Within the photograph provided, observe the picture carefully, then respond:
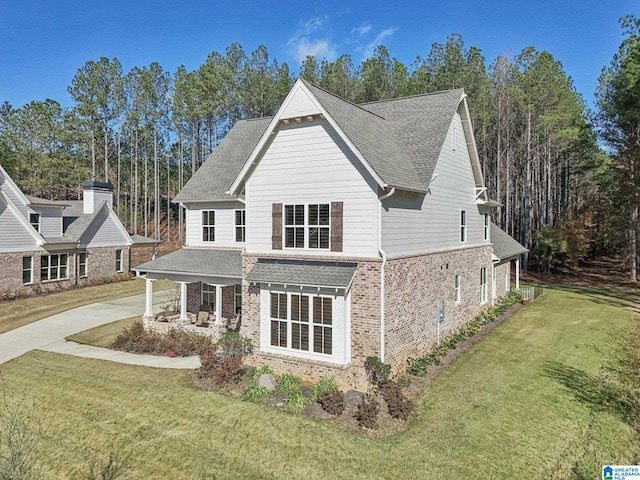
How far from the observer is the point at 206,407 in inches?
446

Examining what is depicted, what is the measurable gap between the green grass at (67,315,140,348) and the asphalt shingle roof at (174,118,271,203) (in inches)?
264

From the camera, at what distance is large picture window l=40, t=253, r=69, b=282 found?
28281 millimetres

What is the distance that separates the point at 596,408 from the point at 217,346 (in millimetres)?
12274

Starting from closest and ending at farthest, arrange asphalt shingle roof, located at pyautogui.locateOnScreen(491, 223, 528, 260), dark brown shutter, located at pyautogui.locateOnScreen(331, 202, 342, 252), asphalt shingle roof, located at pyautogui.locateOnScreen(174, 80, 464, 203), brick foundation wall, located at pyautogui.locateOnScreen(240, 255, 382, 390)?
brick foundation wall, located at pyautogui.locateOnScreen(240, 255, 382, 390)
dark brown shutter, located at pyautogui.locateOnScreen(331, 202, 342, 252)
asphalt shingle roof, located at pyautogui.locateOnScreen(174, 80, 464, 203)
asphalt shingle roof, located at pyautogui.locateOnScreen(491, 223, 528, 260)

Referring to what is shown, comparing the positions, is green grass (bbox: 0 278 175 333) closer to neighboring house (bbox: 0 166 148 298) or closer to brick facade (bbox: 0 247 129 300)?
brick facade (bbox: 0 247 129 300)

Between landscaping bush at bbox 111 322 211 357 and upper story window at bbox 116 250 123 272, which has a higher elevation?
upper story window at bbox 116 250 123 272

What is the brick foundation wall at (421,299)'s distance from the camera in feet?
41.4

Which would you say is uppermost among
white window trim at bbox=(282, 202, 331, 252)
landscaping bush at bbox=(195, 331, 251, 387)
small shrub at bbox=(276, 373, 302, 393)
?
white window trim at bbox=(282, 202, 331, 252)

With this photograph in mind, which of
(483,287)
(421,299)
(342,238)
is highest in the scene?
(342,238)

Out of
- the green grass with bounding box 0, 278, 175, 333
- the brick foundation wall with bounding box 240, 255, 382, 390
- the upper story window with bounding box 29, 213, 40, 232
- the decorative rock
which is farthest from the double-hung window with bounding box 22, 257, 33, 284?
the brick foundation wall with bounding box 240, 255, 382, 390

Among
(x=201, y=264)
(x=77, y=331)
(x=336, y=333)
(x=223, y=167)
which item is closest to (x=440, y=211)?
(x=336, y=333)

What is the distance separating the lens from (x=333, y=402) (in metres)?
10.9

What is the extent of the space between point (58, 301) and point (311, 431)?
2277 cm

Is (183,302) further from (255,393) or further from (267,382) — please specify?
(255,393)
